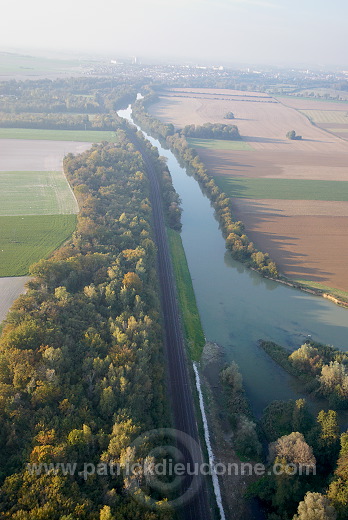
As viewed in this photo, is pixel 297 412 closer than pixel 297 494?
No

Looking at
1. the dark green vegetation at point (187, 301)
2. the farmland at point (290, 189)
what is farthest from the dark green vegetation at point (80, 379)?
Answer: the farmland at point (290, 189)

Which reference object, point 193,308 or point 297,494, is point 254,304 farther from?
point 297,494

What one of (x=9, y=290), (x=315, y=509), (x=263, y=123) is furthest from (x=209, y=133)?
(x=315, y=509)

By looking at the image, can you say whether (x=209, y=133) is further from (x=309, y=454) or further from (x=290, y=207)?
(x=309, y=454)

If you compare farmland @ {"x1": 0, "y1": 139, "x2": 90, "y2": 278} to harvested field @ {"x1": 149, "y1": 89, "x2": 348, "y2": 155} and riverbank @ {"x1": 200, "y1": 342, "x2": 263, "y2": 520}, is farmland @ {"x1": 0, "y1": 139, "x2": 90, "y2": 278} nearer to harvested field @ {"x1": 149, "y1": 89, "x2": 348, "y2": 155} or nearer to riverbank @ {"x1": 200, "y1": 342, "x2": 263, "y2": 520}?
riverbank @ {"x1": 200, "y1": 342, "x2": 263, "y2": 520}

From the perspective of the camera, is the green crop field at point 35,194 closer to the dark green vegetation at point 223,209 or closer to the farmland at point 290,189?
the dark green vegetation at point 223,209

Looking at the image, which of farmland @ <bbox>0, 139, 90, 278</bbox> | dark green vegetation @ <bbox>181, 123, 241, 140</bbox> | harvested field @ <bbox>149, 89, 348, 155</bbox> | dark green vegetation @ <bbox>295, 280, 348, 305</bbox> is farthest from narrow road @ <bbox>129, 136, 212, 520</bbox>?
harvested field @ <bbox>149, 89, 348, 155</bbox>

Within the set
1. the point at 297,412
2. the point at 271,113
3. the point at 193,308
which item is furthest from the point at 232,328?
the point at 271,113
